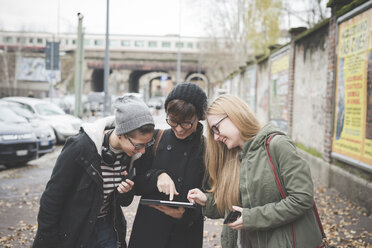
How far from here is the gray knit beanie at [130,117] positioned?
2266mm

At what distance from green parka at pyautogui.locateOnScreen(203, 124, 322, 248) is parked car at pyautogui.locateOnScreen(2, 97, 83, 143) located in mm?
13069

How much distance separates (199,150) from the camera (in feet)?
8.30

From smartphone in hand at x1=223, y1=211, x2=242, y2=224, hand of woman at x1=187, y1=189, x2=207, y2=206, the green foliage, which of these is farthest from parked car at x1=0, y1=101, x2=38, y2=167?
the green foliage

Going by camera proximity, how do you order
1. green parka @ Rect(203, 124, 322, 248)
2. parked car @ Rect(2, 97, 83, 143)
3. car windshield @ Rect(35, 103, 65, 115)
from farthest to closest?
1. car windshield @ Rect(35, 103, 65, 115)
2. parked car @ Rect(2, 97, 83, 143)
3. green parka @ Rect(203, 124, 322, 248)

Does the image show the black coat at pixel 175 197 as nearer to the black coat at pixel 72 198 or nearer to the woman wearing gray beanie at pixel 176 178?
the woman wearing gray beanie at pixel 176 178

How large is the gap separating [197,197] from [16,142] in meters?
8.36

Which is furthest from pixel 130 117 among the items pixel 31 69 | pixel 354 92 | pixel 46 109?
pixel 31 69

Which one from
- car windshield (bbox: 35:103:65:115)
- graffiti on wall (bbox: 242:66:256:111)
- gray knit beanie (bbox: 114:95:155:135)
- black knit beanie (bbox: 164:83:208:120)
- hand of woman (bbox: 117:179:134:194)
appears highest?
graffiti on wall (bbox: 242:66:256:111)

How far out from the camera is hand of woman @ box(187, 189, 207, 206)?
2.23 metres

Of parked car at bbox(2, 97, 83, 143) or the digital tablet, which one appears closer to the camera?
the digital tablet

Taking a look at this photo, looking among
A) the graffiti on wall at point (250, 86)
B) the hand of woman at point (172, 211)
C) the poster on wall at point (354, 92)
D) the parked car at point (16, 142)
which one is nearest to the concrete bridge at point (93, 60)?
the graffiti on wall at point (250, 86)

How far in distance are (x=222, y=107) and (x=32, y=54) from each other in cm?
5718

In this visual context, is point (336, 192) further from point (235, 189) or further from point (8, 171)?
point (8, 171)

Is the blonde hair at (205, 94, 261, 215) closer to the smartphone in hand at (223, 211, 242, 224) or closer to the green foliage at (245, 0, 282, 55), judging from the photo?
the smartphone in hand at (223, 211, 242, 224)
